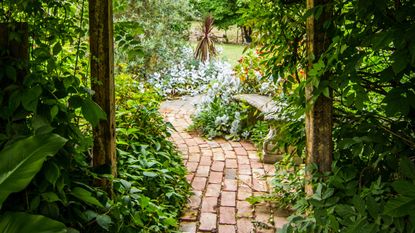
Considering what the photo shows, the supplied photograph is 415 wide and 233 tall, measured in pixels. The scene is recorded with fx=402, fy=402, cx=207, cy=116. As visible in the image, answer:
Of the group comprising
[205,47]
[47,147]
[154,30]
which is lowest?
[47,147]

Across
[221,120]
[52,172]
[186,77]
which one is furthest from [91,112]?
[186,77]

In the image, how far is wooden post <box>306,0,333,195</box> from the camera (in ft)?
6.27

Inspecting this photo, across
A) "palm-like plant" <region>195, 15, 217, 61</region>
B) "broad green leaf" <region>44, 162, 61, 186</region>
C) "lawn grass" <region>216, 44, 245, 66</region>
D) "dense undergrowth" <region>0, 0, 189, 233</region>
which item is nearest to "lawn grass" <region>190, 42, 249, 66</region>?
"lawn grass" <region>216, 44, 245, 66</region>

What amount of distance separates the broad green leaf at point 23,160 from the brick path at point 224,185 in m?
1.65


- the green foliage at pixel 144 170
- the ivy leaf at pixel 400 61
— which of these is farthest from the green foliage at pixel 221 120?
the ivy leaf at pixel 400 61

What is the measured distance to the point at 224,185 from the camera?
3.68 metres

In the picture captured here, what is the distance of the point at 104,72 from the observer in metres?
2.11

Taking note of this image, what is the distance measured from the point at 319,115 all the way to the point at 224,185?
6.13 feet

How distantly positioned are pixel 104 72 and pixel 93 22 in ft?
0.85

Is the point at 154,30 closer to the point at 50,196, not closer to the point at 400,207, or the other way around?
the point at 50,196

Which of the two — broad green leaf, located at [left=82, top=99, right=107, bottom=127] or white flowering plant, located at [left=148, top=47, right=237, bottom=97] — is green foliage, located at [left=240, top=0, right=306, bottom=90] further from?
white flowering plant, located at [left=148, top=47, right=237, bottom=97]

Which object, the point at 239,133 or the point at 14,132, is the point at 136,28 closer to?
the point at 14,132

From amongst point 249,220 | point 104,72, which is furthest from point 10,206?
point 249,220

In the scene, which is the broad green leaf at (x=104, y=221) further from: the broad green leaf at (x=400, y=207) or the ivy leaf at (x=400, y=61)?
the ivy leaf at (x=400, y=61)
